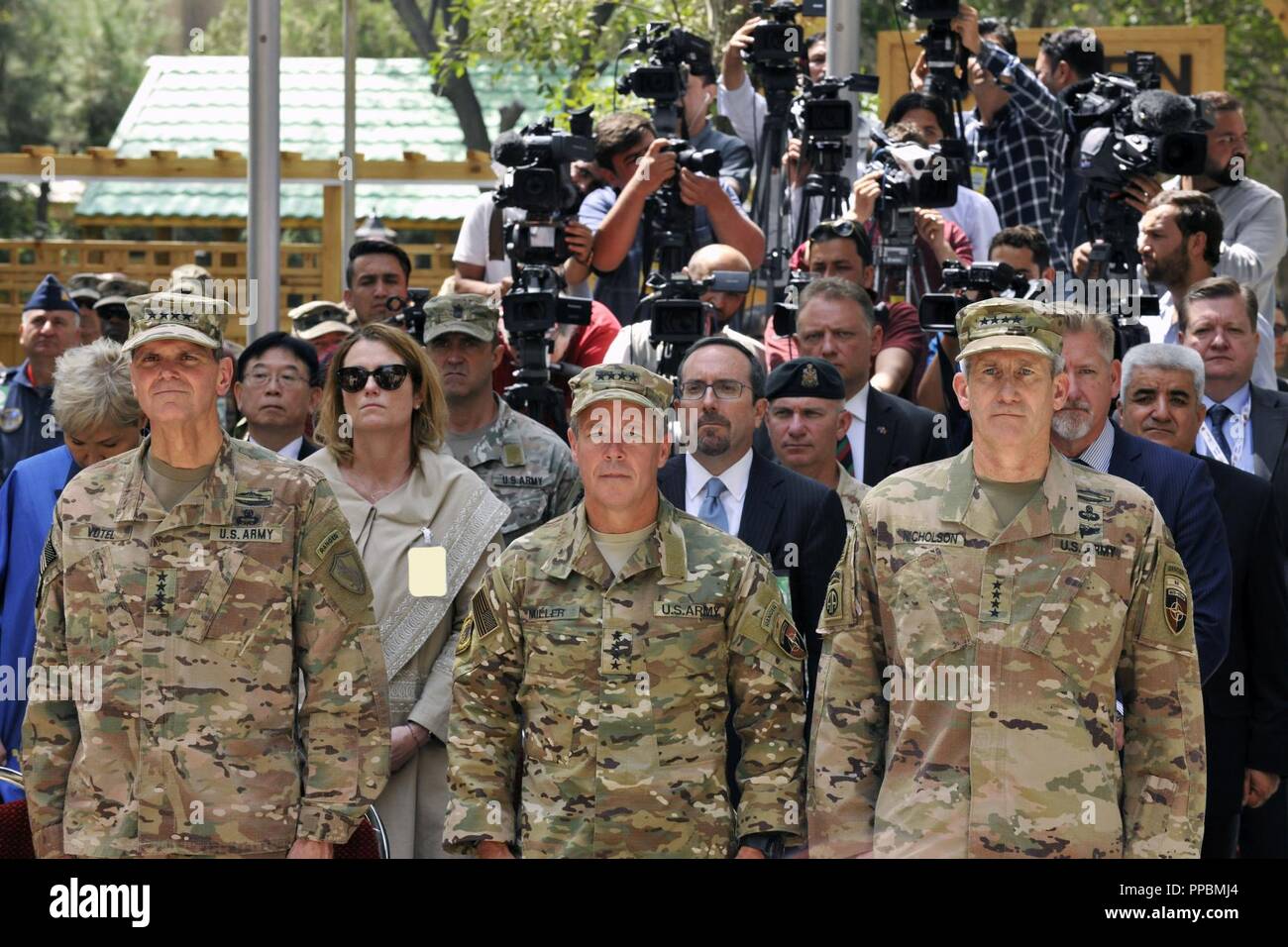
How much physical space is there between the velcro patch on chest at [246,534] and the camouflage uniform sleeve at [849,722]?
1202 mm

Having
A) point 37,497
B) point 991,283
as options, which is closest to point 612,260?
point 991,283

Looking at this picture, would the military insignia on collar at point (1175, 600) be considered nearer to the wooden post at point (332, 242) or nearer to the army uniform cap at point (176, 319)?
the army uniform cap at point (176, 319)

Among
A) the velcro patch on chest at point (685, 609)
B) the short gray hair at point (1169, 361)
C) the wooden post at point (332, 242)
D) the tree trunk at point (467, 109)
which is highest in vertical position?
the tree trunk at point (467, 109)

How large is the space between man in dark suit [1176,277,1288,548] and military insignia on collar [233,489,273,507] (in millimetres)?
3075

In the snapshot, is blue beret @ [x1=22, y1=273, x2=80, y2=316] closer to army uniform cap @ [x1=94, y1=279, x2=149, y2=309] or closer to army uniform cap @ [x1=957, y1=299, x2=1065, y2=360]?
army uniform cap @ [x1=94, y1=279, x2=149, y2=309]

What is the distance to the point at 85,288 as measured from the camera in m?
8.98

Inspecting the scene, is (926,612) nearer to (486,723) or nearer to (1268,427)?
(486,723)

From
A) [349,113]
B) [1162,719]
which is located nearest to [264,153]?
[349,113]

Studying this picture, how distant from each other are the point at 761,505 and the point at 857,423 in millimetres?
970

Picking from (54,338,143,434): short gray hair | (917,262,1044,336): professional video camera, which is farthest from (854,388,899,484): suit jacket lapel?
(54,338,143,434): short gray hair

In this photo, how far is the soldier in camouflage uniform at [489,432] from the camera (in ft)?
18.8

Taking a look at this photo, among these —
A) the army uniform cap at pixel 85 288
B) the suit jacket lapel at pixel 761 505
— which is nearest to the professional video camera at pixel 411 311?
the suit jacket lapel at pixel 761 505

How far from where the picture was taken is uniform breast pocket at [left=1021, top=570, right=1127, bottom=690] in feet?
13.2

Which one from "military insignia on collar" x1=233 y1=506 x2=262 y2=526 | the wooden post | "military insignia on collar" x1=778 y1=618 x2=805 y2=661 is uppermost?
the wooden post
